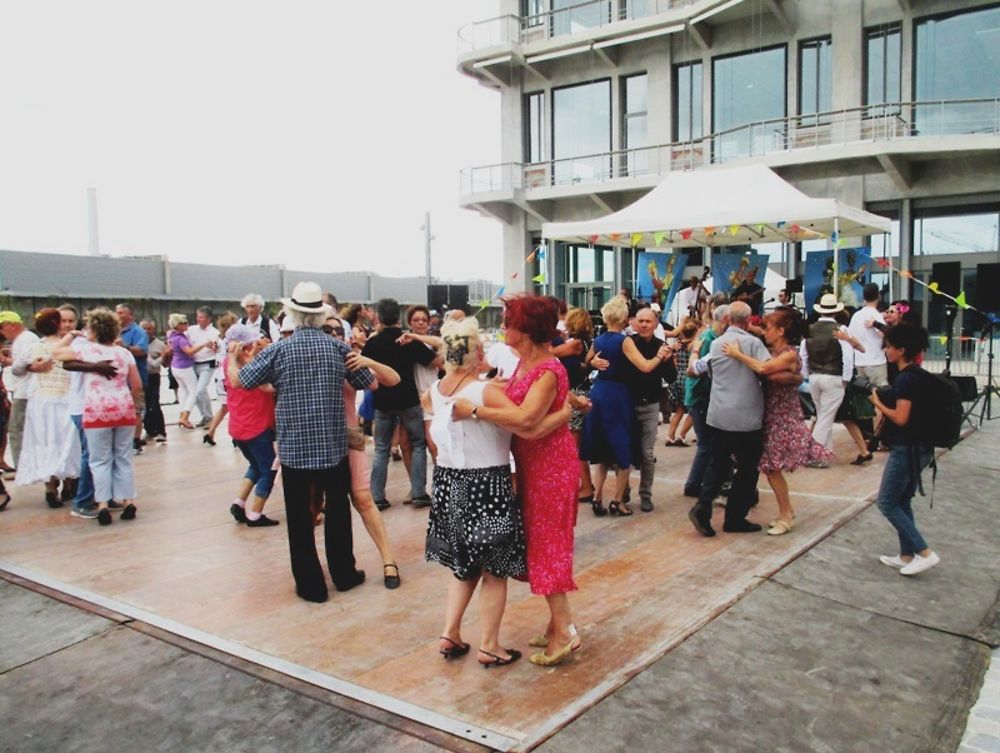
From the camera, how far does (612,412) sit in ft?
20.7

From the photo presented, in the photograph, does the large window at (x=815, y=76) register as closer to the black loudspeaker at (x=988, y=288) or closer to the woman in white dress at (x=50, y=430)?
the black loudspeaker at (x=988, y=288)

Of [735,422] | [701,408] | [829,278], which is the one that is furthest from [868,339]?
[829,278]

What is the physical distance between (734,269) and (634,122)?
9378mm

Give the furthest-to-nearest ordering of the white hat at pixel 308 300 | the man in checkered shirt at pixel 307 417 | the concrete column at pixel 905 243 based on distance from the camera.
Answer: the concrete column at pixel 905 243
the white hat at pixel 308 300
the man in checkered shirt at pixel 307 417

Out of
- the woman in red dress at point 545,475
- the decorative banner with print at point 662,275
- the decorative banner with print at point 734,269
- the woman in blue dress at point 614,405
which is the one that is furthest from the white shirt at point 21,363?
the decorative banner with print at point 734,269

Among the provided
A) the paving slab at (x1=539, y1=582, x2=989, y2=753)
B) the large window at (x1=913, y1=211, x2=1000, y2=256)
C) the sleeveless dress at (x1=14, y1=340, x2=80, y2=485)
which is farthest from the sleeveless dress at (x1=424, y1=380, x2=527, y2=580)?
the large window at (x1=913, y1=211, x2=1000, y2=256)

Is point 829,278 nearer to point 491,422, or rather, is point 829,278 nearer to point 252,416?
point 252,416

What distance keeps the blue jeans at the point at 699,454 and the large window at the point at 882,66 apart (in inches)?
517

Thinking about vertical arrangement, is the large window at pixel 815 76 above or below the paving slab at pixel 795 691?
above

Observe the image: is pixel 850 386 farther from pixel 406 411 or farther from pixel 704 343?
pixel 406 411

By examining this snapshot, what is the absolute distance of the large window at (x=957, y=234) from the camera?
53.4 feet

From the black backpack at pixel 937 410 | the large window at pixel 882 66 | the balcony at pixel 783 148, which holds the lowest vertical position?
the black backpack at pixel 937 410

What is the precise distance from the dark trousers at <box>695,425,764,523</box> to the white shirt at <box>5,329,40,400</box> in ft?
18.3

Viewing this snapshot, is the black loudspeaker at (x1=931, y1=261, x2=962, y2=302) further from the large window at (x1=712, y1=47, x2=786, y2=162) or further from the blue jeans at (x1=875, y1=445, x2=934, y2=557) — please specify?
the blue jeans at (x1=875, y1=445, x2=934, y2=557)
